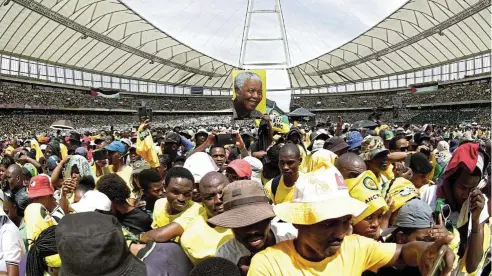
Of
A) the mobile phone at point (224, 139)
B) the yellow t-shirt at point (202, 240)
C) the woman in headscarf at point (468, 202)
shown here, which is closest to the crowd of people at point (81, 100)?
the mobile phone at point (224, 139)

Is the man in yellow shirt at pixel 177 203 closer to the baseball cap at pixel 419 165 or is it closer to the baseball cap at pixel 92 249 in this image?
the baseball cap at pixel 92 249

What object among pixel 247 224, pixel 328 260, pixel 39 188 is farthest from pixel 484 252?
pixel 39 188

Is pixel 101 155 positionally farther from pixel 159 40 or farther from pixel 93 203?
pixel 159 40

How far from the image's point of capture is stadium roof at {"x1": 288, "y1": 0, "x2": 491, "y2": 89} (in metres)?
33.0

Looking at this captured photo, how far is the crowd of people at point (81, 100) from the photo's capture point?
36688mm

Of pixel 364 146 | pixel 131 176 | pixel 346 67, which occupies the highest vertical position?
pixel 346 67

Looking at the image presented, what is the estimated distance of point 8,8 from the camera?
2819 cm

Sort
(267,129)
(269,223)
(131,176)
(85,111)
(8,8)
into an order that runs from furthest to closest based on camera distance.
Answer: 1. (85,111)
2. (8,8)
3. (267,129)
4. (131,176)
5. (269,223)

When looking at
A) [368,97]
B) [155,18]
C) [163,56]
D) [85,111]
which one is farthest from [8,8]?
[368,97]

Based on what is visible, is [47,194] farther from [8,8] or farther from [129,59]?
[129,59]

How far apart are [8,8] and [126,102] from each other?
96.5 ft

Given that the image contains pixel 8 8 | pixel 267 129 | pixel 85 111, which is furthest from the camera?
pixel 85 111

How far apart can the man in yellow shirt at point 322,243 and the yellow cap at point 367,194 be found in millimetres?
469

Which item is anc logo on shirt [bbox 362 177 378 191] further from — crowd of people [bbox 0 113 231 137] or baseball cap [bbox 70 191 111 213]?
crowd of people [bbox 0 113 231 137]
